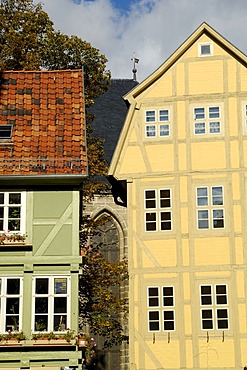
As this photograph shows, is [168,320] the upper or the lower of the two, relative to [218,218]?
lower

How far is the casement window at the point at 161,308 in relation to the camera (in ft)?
74.8

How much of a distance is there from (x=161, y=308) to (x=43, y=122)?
20.9 ft

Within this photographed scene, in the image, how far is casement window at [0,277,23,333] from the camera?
71.3ft

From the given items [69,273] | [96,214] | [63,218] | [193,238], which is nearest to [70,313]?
[69,273]

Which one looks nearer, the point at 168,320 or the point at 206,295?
the point at 168,320

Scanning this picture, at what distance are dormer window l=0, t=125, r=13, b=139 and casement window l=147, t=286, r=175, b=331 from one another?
19.4 ft

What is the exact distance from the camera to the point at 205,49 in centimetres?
2475

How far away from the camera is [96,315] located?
27.2 m

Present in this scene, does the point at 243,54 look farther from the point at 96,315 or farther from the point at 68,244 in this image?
the point at 96,315

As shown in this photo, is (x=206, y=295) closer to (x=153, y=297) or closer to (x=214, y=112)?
(x=153, y=297)

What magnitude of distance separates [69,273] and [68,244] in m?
0.78

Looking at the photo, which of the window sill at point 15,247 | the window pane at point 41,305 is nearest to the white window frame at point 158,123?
the window sill at point 15,247

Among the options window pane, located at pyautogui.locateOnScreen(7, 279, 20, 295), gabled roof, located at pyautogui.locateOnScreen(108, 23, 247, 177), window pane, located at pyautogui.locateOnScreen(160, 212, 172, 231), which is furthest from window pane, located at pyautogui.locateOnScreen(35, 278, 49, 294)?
gabled roof, located at pyautogui.locateOnScreen(108, 23, 247, 177)

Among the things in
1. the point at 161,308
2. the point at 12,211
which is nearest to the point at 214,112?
the point at 161,308
